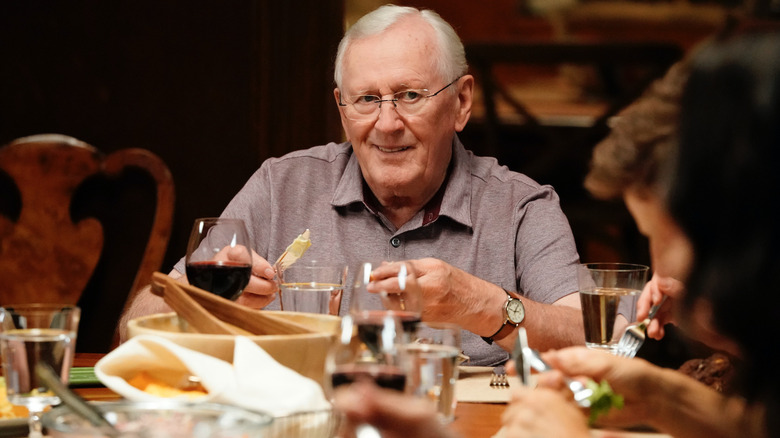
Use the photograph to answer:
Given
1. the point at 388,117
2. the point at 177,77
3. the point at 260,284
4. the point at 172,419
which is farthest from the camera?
the point at 177,77

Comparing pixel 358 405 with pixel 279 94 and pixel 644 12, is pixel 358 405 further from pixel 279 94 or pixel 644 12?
pixel 644 12

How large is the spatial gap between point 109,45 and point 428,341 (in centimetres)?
245

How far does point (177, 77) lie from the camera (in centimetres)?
328

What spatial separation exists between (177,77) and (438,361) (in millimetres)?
2387

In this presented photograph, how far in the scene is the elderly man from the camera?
2266mm

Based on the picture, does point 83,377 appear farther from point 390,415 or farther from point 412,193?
point 412,193

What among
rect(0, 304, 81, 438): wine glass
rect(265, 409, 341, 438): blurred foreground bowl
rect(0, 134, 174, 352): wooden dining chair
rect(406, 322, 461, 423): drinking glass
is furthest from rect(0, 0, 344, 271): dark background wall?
rect(265, 409, 341, 438): blurred foreground bowl

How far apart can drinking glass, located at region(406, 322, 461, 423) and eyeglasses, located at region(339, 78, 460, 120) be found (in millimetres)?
1150

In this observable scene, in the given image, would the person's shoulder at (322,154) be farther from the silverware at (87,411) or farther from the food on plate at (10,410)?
the silverware at (87,411)

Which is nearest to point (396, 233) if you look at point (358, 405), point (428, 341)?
point (428, 341)

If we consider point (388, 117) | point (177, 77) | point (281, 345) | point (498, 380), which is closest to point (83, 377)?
point (281, 345)

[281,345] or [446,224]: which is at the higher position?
[281,345]

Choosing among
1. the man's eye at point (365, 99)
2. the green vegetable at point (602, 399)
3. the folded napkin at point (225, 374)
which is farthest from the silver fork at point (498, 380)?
the man's eye at point (365, 99)

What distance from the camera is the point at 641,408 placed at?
1.27m
